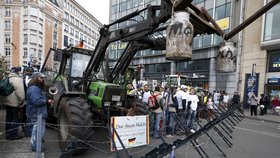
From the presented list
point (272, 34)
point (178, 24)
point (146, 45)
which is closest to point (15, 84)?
point (146, 45)

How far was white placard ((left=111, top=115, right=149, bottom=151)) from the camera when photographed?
441 cm

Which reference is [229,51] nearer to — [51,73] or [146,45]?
[146,45]

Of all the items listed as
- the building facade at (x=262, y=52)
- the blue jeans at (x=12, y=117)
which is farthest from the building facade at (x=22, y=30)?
the blue jeans at (x=12, y=117)

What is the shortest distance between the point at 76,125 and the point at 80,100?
2.34 ft

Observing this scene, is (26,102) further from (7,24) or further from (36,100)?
(7,24)

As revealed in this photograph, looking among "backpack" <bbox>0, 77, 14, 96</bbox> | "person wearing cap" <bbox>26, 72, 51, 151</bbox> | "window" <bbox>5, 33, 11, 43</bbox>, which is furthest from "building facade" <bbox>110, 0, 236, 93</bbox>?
"window" <bbox>5, 33, 11, 43</bbox>

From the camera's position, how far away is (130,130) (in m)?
4.66

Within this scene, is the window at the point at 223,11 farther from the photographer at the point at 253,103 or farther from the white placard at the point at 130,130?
the white placard at the point at 130,130

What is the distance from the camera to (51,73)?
8.55 metres

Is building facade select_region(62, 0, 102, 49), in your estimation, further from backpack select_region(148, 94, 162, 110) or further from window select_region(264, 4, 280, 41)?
backpack select_region(148, 94, 162, 110)

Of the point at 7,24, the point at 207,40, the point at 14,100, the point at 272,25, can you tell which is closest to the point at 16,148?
the point at 14,100

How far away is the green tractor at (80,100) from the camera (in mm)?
5531

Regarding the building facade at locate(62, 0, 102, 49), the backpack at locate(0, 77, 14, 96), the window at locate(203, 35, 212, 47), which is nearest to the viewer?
the backpack at locate(0, 77, 14, 96)

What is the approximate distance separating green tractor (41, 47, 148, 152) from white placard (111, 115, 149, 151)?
4.08ft
